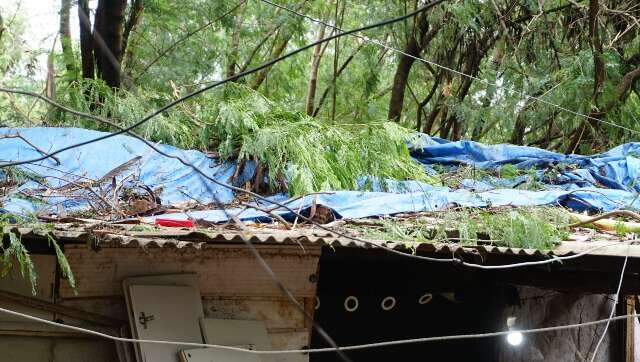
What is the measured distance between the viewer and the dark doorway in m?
5.51

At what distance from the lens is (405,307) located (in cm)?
596

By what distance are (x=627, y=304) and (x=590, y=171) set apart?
133cm

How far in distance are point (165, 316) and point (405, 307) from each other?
2.10m

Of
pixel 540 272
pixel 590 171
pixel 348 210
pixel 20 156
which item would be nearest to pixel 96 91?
pixel 20 156

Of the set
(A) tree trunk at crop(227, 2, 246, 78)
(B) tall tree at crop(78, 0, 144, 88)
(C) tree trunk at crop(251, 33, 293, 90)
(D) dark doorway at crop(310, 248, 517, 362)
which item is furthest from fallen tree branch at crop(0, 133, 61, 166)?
(C) tree trunk at crop(251, 33, 293, 90)

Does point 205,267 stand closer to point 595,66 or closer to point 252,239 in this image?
point 252,239

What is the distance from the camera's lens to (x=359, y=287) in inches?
220

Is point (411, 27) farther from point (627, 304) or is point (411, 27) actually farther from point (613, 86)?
point (627, 304)

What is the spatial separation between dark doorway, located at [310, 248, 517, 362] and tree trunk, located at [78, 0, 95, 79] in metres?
3.44

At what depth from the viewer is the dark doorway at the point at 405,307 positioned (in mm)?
5508

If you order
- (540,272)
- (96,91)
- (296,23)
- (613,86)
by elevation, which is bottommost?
(540,272)

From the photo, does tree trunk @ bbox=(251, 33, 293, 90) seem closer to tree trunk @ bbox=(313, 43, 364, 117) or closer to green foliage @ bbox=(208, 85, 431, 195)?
tree trunk @ bbox=(313, 43, 364, 117)

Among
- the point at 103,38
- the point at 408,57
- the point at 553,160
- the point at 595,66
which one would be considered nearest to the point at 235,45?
the point at 408,57

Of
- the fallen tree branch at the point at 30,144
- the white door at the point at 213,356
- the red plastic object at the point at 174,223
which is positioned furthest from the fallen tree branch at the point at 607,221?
the fallen tree branch at the point at 30,144
